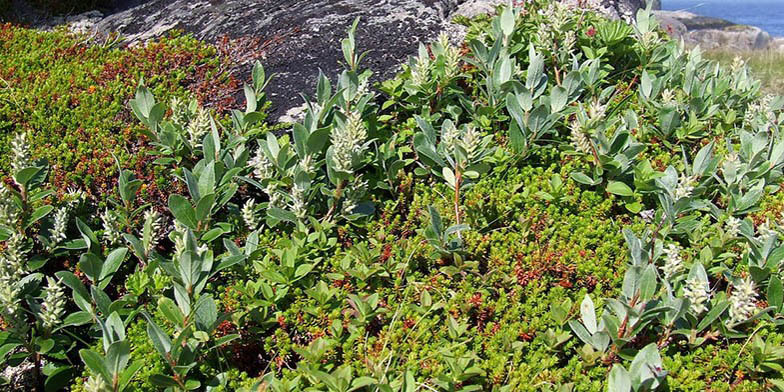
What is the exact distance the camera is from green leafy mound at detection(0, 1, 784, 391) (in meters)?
2.80

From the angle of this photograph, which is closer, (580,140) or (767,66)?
(580,140)

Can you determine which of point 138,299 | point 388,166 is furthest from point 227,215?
point 388,166

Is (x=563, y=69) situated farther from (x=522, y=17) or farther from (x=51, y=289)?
(x=51, y=289)

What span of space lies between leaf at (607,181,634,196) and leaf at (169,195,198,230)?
2.37 meters

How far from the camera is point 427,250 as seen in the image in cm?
342

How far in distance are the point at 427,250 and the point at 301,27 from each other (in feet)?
10.1

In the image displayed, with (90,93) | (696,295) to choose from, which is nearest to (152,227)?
(90,93)

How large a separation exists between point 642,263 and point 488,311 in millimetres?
778

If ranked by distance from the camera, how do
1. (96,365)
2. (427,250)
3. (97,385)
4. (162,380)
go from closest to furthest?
1. (97,385)
2. (96,365)
3. (162,380)
4. (427,250)

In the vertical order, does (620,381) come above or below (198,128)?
below

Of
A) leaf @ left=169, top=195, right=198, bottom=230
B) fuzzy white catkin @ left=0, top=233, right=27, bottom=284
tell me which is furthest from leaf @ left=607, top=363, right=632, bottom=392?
fuzzy white catkin @ left=0, top=233, right=27, bottom=284

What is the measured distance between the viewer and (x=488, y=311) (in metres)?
3.14

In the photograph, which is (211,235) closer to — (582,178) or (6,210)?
(6,210)

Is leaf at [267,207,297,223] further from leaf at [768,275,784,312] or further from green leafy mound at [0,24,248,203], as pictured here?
leaf at [768,275,784,312]
